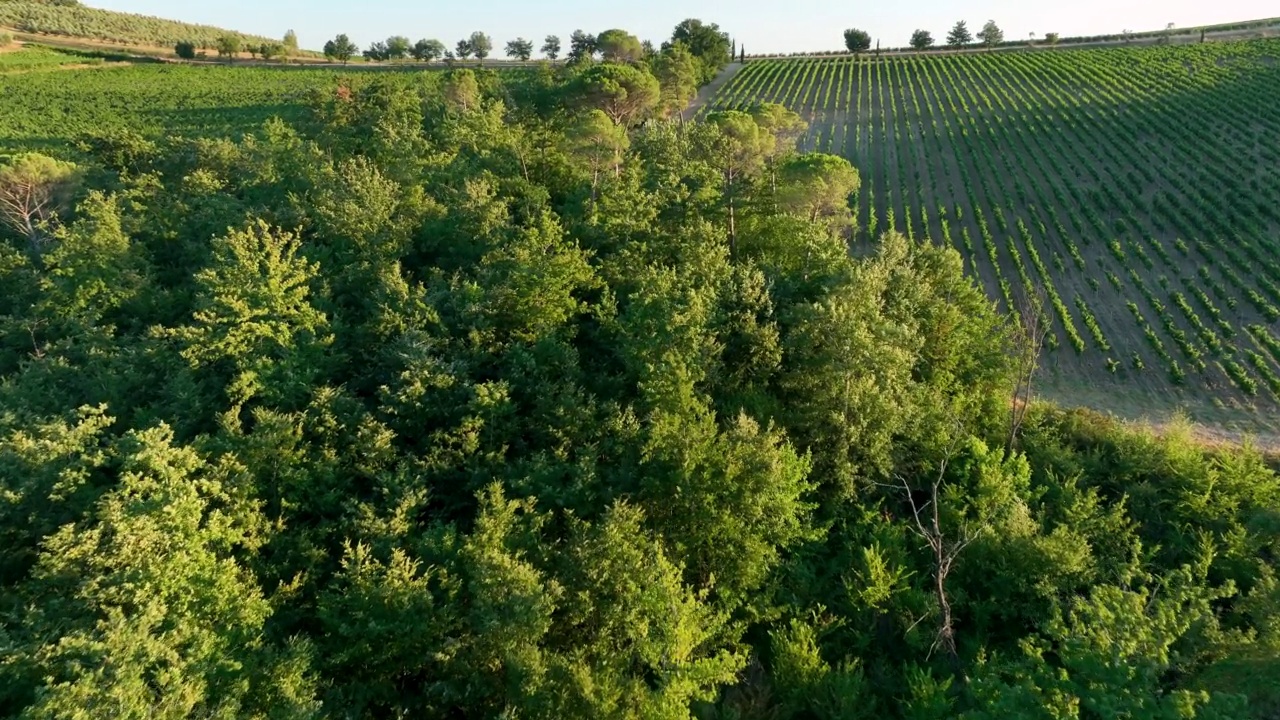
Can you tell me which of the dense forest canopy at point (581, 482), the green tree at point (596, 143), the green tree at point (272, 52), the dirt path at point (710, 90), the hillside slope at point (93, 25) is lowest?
the dense forest canopy at point (581, 482)

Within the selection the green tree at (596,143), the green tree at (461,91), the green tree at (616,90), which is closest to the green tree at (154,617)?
the green tree at (596,143)

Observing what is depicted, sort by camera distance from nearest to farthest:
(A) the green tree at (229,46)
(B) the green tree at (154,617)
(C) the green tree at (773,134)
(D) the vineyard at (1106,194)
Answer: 1. (B) the green tree at (154,617)
2. (D) the vineyard at (1106,194)
3. (C) the green tree at (773,134)
4. (A) the green tree at (229,46)

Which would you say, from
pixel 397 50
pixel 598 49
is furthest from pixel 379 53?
pixel 598 49

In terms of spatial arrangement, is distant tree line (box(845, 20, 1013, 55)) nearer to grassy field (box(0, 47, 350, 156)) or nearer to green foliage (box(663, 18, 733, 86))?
green foliage (box(663, 18, 733, 86))

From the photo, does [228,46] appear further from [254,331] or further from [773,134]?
[254,331]

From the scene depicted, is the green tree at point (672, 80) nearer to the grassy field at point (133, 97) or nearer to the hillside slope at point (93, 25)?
the grassy field at point (133, 97)

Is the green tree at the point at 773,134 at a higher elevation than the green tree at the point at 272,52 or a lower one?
lower

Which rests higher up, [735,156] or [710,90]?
[710,90]
